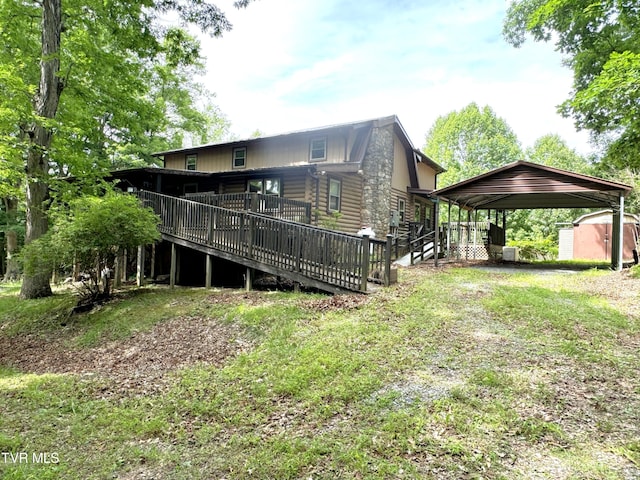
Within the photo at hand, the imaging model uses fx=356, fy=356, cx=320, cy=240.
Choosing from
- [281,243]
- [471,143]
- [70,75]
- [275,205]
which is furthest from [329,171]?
[471,143]

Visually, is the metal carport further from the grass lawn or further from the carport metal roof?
the grass lawn

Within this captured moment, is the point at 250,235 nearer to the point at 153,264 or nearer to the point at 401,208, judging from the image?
the point at 153,264

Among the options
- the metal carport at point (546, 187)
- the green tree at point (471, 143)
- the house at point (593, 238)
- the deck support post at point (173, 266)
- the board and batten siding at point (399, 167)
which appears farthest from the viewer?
the green tree at point (471, 143)

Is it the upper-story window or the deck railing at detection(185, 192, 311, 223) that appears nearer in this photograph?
the deck railing at detection(185, 192, 311, 223)

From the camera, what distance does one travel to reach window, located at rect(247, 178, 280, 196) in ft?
50.4

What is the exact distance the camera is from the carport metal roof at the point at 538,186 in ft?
38.2

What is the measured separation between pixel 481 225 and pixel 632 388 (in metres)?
15.9

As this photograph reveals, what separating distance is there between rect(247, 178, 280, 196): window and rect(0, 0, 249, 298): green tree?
4731mm

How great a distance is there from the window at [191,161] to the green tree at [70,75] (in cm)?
767

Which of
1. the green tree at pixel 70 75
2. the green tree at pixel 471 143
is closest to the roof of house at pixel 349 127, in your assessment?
the green tree at pixel 70 75

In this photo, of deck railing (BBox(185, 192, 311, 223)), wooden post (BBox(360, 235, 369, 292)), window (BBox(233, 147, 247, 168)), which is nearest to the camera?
wooden post (BBox(360, 235, 369, 292))

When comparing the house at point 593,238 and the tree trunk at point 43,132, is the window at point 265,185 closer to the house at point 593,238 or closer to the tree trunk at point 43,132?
the tree trunk at point 43,132

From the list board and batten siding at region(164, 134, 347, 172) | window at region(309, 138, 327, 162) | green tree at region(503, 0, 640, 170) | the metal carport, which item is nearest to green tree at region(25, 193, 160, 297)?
board and batten siding at region(164, 134, 347, 172)

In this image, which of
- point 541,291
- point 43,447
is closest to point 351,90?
point 541,291
